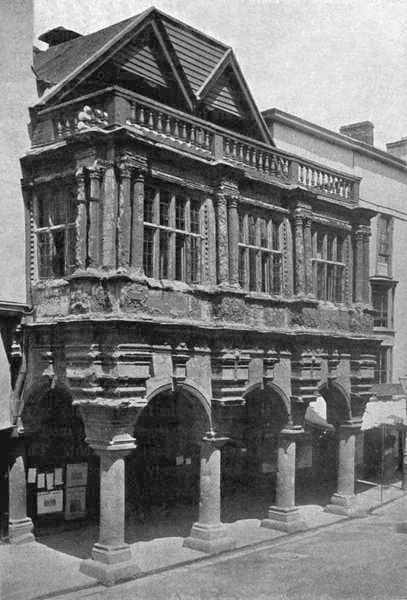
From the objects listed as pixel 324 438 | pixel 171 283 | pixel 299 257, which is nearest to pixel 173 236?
pixel 171 283

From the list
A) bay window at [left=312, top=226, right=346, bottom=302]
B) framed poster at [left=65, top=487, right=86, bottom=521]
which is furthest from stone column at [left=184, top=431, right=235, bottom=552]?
bay window at [left=312, top=226, right=346, bottom=302]

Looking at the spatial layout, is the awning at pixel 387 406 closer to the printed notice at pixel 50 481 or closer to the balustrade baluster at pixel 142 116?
the printed notice at pixel 50 481

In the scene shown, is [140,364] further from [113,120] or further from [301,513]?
[301,513]

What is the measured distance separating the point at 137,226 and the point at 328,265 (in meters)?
8.23

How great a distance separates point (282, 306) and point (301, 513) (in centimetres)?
640

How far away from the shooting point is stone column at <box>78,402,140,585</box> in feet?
50.5

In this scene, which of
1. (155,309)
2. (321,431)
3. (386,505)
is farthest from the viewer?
(321,431)

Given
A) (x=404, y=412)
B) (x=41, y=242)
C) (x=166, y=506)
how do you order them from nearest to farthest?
(x=41, y=242) → (x=166, y=506) → (x=404, y=412)

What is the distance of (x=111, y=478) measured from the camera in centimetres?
1556

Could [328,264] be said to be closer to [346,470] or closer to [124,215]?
[346,470]

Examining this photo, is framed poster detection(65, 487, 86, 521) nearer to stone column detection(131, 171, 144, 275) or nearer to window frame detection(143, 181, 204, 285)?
window frame detection(143, 181, 204, 285)

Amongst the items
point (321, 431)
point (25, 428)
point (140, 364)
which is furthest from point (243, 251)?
point (321, 431)

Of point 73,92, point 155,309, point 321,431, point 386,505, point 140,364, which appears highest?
point 73,92

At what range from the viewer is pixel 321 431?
85.8 ft
